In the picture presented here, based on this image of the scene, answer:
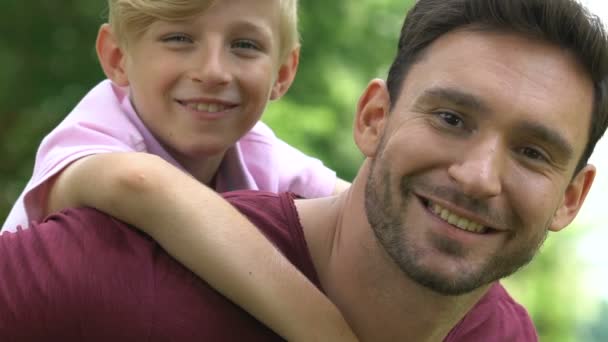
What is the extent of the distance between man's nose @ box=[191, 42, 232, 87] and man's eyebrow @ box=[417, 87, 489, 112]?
0.88m

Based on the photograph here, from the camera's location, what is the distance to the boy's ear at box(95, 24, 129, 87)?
384 cm

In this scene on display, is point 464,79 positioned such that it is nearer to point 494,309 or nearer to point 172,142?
point 494,309

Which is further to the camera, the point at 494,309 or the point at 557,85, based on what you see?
the point at 494,309

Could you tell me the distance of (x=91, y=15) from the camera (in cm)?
730

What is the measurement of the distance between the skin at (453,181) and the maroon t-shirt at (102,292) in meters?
0.31

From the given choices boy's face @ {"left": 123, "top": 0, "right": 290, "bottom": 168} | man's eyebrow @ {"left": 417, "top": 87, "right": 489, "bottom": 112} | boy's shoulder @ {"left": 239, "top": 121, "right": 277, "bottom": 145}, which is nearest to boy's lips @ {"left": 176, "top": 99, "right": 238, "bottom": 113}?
boy's face @ {"left": 123, "top": 0, "right": 290, "bottom": 168}

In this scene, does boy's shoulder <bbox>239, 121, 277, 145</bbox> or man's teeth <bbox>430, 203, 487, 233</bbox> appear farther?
boy's shoulder <bbox>239, 121, 277, 145</bbox>

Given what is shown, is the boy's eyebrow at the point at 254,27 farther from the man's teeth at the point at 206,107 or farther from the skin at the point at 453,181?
the skin at the point at 453,181

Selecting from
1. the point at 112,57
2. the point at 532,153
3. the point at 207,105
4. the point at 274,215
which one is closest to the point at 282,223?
the point at 274,215

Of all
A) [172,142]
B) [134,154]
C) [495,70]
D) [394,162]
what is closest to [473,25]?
[495,70]

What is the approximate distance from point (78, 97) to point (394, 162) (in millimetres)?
4701

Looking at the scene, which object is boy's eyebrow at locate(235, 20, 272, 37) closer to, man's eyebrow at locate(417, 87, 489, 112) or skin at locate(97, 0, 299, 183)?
skin at locate(97, 0, 299, 183)

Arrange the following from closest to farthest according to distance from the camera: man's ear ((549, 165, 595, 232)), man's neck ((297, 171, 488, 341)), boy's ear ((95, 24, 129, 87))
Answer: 1. man's neck ((297, 171, 488, 341))
2. man's ear ((549, 165, 595, 232))
3. boy's ear ((95, 24, 129, 87))

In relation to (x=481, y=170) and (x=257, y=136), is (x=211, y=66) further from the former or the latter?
(x=481, y=170)
